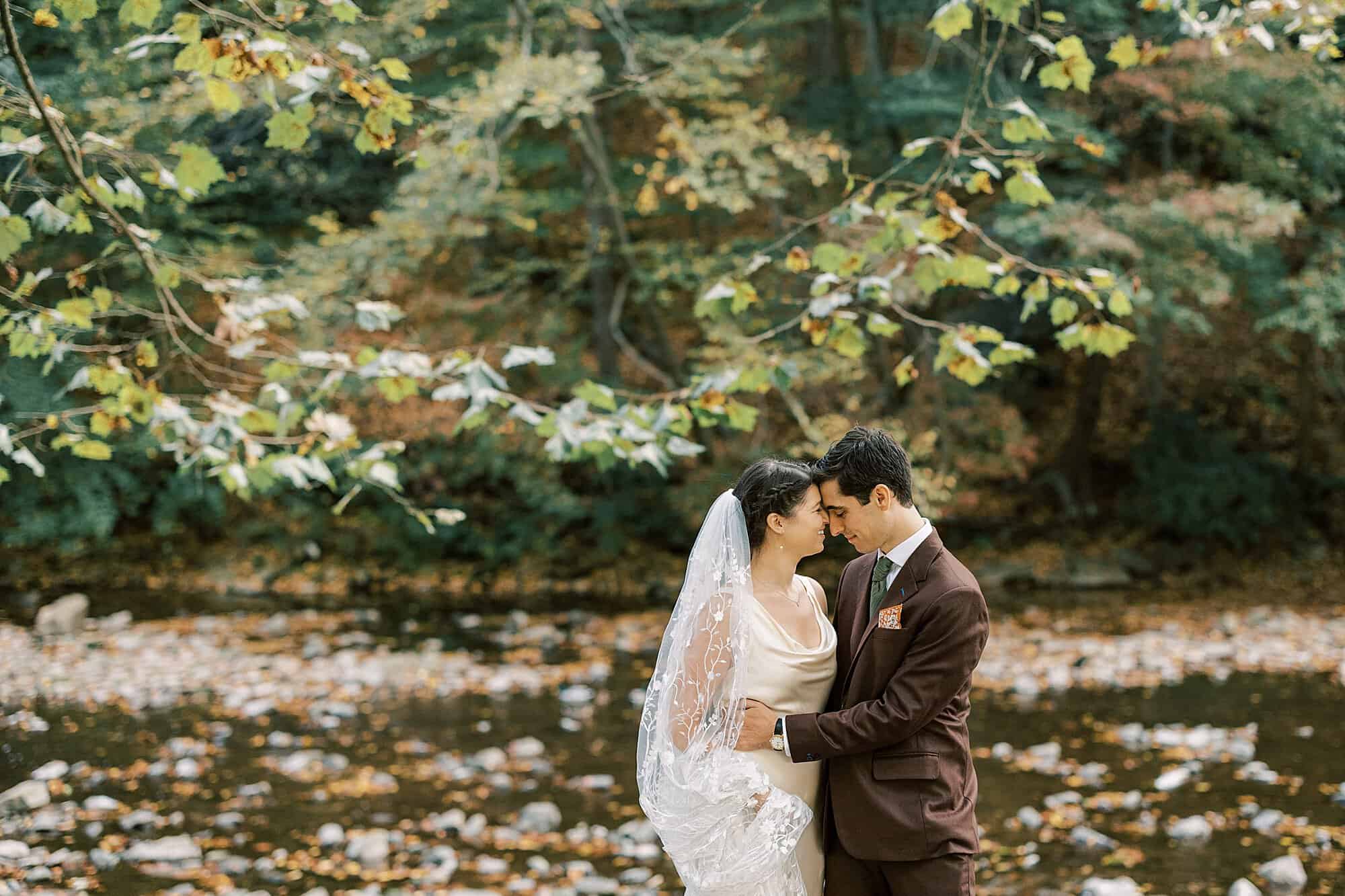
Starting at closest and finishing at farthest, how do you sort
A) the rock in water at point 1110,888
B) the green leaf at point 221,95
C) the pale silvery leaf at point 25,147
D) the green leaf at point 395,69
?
the green leaf at point 221,95, the pale silvery leaf at point 25,147, the green leaf at point 395,69, the rock in water at point 1110,888

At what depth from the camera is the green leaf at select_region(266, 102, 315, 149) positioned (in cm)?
369

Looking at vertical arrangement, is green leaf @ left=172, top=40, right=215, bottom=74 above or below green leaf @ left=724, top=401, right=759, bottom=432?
above

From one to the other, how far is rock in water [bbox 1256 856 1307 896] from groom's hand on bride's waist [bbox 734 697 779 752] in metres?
3.50

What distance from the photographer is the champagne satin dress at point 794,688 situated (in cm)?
333

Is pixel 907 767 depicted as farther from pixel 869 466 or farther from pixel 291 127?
pixel 291 127

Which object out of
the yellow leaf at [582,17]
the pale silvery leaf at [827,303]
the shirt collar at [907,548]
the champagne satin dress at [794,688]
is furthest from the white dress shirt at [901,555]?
the yellow leaf at [582,17]

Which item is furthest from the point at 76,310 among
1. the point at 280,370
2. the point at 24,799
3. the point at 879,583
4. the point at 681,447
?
the point at 24,799

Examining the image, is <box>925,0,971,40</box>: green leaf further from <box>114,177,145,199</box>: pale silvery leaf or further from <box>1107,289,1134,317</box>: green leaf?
<box>114,177,145,199</box>: pale silvery leaf

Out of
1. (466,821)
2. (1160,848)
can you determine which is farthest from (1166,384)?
(466,821)

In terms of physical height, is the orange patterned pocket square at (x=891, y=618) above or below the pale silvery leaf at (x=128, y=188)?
below

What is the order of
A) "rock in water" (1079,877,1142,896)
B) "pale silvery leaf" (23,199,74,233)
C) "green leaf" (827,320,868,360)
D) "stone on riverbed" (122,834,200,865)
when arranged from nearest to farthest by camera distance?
"pale silvery leaf" (23,199,74,233)
"green leaf" (827,320,868,360)
"rock in water" (1079,877,1142,896)
"stone on riverbed" (122,834,200,865)

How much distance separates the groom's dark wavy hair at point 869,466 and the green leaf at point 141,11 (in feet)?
7.86

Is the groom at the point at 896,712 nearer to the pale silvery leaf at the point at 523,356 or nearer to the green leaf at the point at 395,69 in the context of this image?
the pale silvery leaf at the point at 523,356

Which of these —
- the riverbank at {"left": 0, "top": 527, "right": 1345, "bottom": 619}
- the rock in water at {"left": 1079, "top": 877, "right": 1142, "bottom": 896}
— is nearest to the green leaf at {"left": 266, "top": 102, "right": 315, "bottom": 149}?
the rock in water at {"left": 1079, "top": 877, "right": 1142, "bottom": 896}
